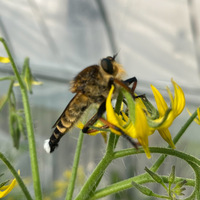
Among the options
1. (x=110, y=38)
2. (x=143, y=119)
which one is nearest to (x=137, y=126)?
(x=143, y=119)

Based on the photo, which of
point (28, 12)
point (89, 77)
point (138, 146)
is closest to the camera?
point (138, 146)

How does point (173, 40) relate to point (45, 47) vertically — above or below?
below

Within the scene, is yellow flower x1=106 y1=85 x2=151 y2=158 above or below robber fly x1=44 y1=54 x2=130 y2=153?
below

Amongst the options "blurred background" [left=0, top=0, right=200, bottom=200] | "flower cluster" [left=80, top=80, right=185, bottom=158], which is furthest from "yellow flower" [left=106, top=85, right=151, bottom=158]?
"blurred background" [left=0, top=0, right=200, bottom=200]

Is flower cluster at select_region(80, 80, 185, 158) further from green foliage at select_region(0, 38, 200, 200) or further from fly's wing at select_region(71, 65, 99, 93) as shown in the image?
fly's wing at select_region(71, 65, 99, 93)

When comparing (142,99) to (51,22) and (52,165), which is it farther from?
(52,165)

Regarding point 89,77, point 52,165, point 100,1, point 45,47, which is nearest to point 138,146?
point 89,77

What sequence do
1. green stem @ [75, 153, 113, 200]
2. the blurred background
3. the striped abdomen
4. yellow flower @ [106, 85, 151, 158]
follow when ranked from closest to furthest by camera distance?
1. yellow flower @ [106, 85, 151, 158]
2. green stem @ [75, 153, 113, 200]
3. the striped abdomen
4. the blurred background
